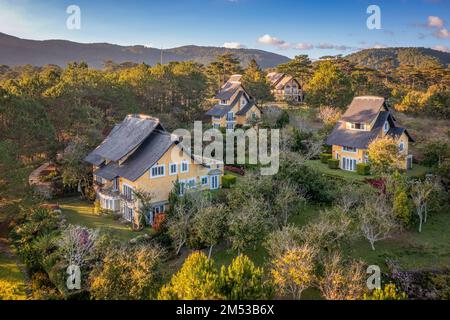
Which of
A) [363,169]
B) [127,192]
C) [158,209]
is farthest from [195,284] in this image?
[363,169]

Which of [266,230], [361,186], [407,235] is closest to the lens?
[266,230]

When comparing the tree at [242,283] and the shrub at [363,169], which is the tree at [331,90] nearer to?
the shrub at [363,169]

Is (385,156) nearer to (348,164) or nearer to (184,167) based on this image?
(348,164)

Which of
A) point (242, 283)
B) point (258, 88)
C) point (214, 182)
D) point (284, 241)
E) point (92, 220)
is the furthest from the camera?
point (258, 88)

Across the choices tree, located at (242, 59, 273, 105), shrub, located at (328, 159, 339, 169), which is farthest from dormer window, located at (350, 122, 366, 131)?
tree, located at (242, 59, 273, 105)

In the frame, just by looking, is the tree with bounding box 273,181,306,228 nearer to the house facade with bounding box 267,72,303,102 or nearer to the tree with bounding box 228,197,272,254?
the tree with bounding box 228,197,272,254

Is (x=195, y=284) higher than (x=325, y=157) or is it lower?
lower

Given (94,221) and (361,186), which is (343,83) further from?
(94,221)
